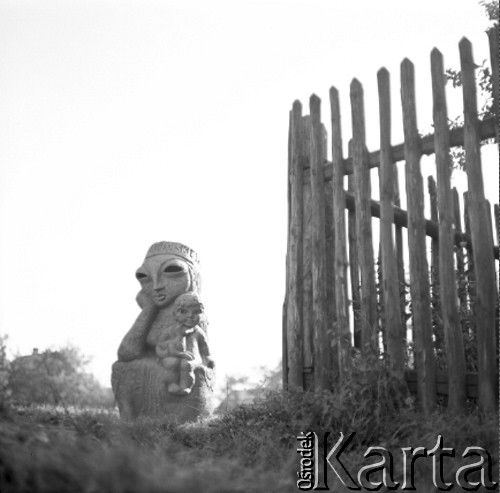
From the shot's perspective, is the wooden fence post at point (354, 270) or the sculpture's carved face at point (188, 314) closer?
the wooden fence post at point (354, 270)

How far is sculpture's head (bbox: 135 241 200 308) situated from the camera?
8.16 metres

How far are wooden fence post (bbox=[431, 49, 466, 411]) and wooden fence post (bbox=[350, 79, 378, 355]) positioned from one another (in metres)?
0.66

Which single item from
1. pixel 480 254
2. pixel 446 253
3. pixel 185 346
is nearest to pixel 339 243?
pixel 446 253

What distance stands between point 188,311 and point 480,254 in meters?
3.71

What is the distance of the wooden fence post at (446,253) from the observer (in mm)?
5051

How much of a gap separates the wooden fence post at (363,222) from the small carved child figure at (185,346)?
2.57 m

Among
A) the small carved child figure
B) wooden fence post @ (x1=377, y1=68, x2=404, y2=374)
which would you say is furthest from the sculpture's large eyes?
wooden fence post @ (x1=377, y1=68, x2=404, y2=374)

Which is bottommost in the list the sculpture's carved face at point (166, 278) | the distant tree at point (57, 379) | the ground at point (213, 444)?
the ground at point (213, 444)

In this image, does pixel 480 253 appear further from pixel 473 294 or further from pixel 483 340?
pixel 473 294

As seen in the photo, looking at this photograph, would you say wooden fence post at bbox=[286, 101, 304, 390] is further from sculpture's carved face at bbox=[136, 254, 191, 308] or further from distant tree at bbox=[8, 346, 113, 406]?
distant tree at bbox=[8, 346, 113, 406]

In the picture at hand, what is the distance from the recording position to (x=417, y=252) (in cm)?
541

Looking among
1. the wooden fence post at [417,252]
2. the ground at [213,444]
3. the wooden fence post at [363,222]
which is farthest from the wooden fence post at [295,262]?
the wooden fence post at [417,252]

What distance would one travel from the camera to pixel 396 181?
6785 millimetres

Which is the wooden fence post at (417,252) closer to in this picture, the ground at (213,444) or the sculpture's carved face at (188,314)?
the ground at (213,444)
